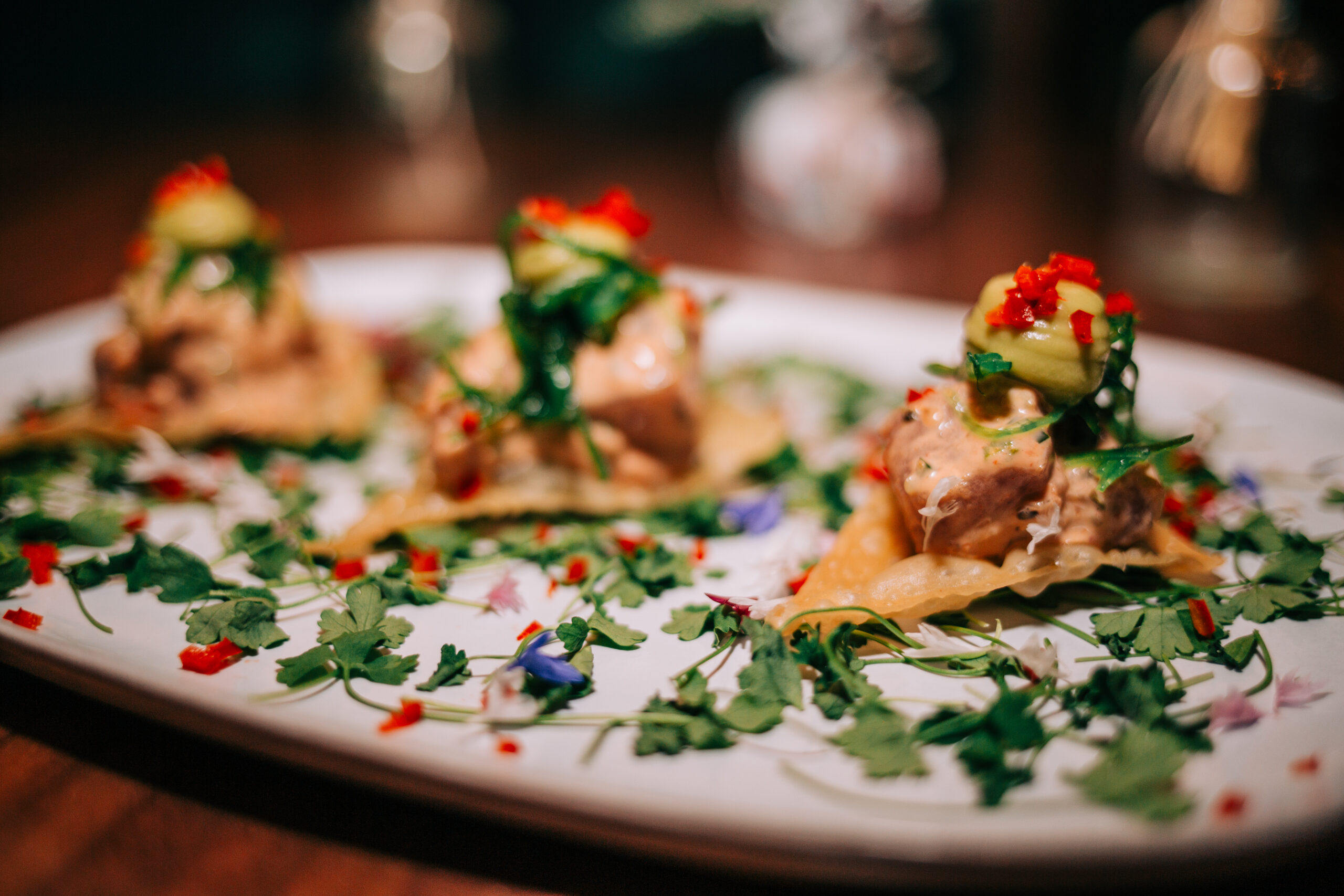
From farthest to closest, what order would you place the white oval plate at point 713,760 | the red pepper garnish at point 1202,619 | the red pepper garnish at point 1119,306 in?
the red pepper garnish at point 1119,306
the red pepper garnish at point 1202,619
the white oval plate at point 713,760

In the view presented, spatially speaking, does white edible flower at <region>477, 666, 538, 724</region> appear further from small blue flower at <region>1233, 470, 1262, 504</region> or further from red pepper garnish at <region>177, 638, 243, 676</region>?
small blue flower at <region>1233, 470, 1262, 504</region>

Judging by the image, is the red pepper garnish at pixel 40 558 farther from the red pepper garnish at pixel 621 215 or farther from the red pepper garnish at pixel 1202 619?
the red pepper garnish at pixel 1202 619

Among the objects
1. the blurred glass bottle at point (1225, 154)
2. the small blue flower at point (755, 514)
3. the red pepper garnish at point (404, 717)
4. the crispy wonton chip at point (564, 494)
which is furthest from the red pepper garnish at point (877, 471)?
the blurred glass bottle at point (1225, 154)

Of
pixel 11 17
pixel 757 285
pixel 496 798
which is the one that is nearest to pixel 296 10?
pixel 11 17

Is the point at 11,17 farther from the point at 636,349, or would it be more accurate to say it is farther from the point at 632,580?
the point at 632,580

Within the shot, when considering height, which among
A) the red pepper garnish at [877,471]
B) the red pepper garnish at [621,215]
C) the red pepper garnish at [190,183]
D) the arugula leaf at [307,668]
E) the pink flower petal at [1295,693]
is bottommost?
the pink flower petal at [1295,693]

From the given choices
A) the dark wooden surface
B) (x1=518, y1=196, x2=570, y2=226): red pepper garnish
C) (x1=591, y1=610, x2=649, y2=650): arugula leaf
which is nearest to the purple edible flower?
the dark wooden surface

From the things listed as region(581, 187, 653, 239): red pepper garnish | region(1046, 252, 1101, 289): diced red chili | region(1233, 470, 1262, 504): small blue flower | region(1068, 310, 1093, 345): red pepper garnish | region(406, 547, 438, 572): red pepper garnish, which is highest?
region(581, 187, 653, 239): red pepper garnish
